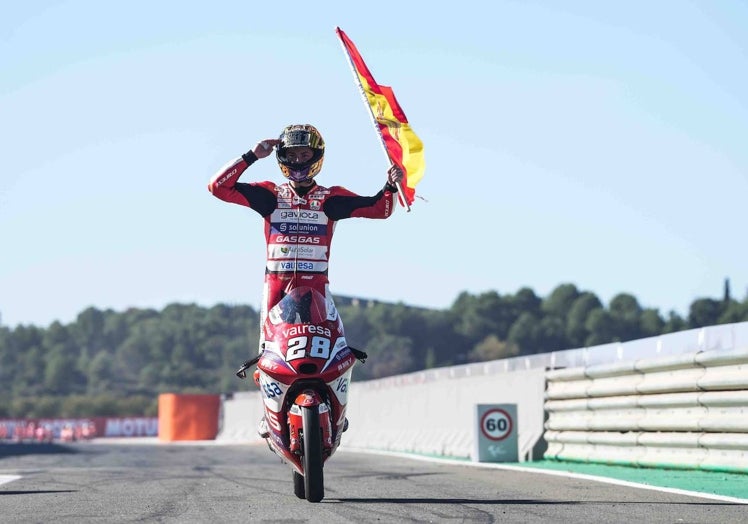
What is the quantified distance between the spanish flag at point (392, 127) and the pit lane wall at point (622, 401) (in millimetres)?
4273

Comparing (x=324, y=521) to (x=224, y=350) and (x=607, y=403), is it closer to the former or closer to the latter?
(x=607, y=403)

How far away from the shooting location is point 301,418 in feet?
32.6

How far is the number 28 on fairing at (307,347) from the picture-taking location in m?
10.0

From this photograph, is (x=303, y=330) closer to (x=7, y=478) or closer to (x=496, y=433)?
(x=7, y=478)

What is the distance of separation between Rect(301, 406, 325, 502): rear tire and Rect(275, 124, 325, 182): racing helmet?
6.31ft

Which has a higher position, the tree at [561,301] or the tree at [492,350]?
the tree at [561,301]

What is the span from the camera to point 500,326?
544 ft

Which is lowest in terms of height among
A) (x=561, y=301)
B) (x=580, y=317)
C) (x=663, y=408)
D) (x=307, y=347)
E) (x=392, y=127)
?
(x=663, y=408)

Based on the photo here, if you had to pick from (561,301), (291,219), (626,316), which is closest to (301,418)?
(291,219)

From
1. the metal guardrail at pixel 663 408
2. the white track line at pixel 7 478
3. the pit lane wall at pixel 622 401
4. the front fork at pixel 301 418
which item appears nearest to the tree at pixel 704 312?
the pit lane wall at pixel 622 401

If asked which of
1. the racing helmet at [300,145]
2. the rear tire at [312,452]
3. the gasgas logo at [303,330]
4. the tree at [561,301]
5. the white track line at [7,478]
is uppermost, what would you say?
the tree at [561,301]

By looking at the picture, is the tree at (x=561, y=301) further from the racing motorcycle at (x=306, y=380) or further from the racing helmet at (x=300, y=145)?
the racing motorcycle at (x=306, y=380)

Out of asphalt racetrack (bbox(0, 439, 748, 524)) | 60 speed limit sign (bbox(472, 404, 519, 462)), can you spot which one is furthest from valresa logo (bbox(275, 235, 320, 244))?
60 speed limit sign (bbox(472, 404, 519, 462))

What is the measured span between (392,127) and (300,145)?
1.12 meters
